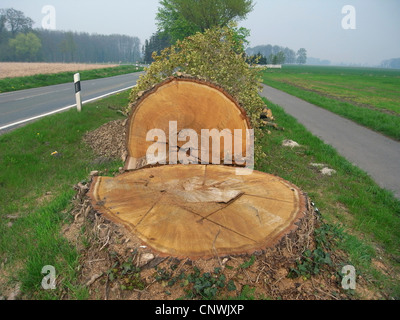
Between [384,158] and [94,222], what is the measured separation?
6731 millimetres

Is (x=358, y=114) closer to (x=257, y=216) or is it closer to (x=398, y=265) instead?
(x=398, y=265)

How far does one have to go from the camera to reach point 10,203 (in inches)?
148

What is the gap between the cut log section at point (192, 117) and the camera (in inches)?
136

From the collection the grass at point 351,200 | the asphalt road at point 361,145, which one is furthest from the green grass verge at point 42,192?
the asphalt road at point 361,145

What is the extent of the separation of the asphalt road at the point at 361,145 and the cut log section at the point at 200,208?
11.0ft

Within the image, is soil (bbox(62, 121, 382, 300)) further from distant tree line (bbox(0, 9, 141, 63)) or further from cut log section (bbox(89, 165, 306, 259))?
distant tree line (bbox(0, 9, 141, 63))

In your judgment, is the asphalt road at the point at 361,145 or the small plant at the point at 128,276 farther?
the asphalt road at the point at 361,145

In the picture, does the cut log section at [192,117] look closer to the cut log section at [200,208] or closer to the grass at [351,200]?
the cut log section at [200,208]

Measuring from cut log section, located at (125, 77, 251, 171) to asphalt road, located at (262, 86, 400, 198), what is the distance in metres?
3.25

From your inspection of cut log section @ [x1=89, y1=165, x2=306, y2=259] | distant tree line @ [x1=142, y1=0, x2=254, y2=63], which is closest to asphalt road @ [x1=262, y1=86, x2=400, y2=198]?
cut log section @ [x1=89, y1=165, x2=306, y2=259]

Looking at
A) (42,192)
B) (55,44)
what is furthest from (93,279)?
(55,44)

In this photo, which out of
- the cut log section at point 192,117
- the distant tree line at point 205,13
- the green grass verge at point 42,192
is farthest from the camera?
the distant tree line at point 205,13
